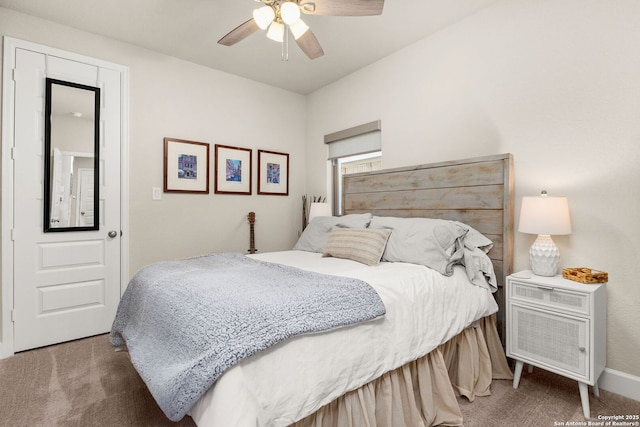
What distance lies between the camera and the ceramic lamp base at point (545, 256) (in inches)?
76.6

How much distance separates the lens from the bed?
→ 3.39 feet

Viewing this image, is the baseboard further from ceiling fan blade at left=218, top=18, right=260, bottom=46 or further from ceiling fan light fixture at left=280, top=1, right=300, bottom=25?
ceiling fan blade at left=218, top=18, right=260, bottom=46

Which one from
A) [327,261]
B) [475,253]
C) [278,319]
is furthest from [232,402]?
[475,253]

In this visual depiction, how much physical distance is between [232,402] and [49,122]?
113 inches

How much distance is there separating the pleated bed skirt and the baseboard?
0.51 m

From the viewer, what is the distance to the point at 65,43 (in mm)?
2629

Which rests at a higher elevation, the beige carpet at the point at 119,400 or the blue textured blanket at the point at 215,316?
the blue textured blanket at the point at 215,316

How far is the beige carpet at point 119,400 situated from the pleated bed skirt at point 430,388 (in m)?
0.11

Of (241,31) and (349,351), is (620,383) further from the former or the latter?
(241,31)

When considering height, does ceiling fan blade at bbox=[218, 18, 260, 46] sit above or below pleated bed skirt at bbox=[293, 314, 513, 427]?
above

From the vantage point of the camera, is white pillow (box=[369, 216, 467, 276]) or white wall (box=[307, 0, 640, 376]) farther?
white pillow (box=[369, 216, 467, 276])

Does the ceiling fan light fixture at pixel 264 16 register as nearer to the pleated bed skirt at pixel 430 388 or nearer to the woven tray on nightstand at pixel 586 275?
the pleated bed skirt at pixel 430 388

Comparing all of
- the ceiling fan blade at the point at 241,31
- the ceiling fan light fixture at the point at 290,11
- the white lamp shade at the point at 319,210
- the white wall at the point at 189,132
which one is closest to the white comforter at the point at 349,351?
the white lamp shade at the point at 319,210

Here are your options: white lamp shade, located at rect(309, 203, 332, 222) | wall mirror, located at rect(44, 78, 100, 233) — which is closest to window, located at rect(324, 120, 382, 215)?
white lamp shade, located at rect(309, 203, 332, 222)
